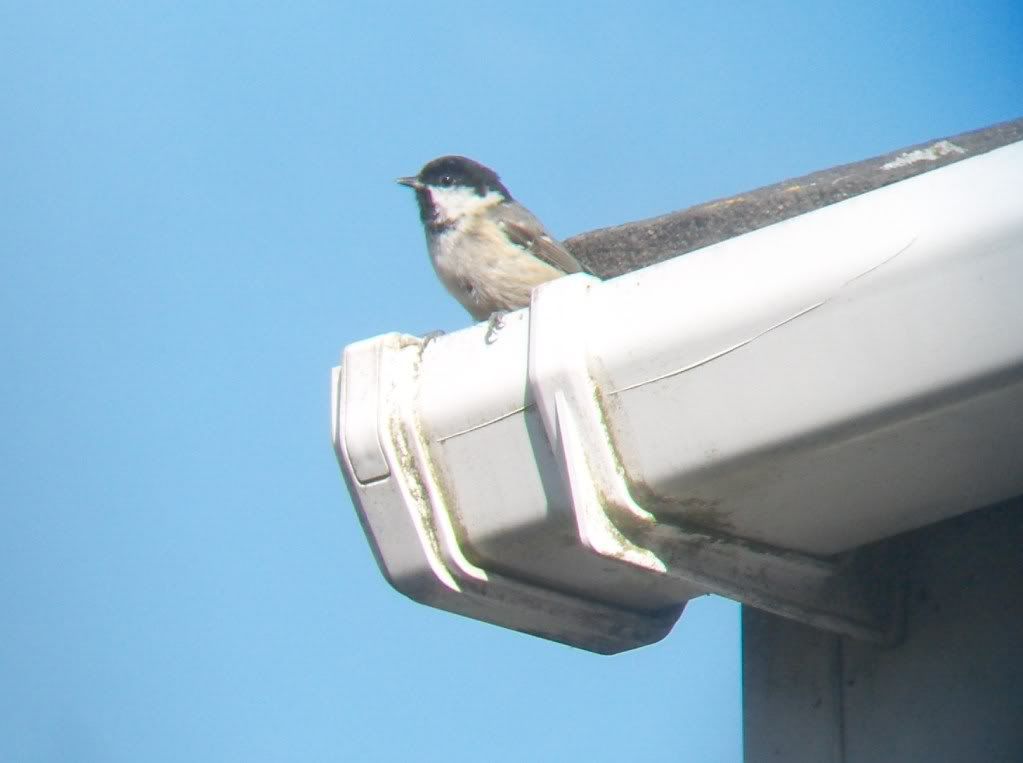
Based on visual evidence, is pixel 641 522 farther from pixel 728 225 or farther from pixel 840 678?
pixel 728 225

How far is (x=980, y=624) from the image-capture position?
146cm

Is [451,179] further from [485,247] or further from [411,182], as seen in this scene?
[485,247]

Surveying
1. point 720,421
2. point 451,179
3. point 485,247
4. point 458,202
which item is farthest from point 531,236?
point 720,421

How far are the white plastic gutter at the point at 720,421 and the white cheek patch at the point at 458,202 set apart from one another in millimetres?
2351

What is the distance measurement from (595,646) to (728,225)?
563 mm

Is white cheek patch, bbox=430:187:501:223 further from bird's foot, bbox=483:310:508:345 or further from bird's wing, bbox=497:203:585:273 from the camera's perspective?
bird's foot, bbox=483:310:508:345

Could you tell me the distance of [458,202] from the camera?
397 cm

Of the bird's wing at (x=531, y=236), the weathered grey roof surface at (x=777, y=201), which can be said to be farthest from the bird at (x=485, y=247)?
the weathered grey roof surface at (x=777, y=201)

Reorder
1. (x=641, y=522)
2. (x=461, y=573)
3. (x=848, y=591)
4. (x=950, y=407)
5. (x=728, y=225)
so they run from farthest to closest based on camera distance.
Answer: (x=728, y=225) < (x=848, y=591) < (x=461, y=573) < (x=641, y=522) < (x=950, y=407)

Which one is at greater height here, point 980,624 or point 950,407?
point 950,407

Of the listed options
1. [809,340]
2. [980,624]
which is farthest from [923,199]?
[980,624]

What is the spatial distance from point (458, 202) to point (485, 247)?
36 centimetres

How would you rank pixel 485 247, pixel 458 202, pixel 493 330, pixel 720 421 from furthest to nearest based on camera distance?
1. pixel 458 202
2. pixel 485 247
3. pixel 493 330
4. pixel 720 421

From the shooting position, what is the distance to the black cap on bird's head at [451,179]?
4094 mm
